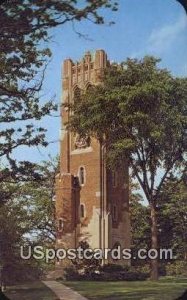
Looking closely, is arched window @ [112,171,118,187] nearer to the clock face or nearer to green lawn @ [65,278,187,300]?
the clock face

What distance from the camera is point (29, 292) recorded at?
224 cm

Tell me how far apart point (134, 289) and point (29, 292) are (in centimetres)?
45


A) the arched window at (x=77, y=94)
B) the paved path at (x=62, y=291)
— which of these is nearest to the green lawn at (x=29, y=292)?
the paved path at (x=62, y=291)

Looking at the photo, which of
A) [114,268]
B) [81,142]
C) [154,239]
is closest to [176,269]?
[154,239]

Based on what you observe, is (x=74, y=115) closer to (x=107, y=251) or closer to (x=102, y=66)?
(x=102, y=66)

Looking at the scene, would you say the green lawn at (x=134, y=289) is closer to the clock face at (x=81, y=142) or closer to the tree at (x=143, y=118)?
the tree at (x=143, y=118)

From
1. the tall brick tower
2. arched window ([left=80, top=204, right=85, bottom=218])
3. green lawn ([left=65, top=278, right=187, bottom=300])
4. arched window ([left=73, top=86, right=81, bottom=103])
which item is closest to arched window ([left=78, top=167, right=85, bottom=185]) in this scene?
the tall brick tower

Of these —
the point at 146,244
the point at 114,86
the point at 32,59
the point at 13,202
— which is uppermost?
the point at 32,59

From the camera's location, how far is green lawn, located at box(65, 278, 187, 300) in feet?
6.99

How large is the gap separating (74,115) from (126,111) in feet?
0.83

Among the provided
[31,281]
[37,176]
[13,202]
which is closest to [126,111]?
[37,176]

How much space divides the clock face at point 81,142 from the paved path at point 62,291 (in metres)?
0.64

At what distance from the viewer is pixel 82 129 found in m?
2.52

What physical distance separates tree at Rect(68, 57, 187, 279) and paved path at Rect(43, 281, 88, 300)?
1.50ft
